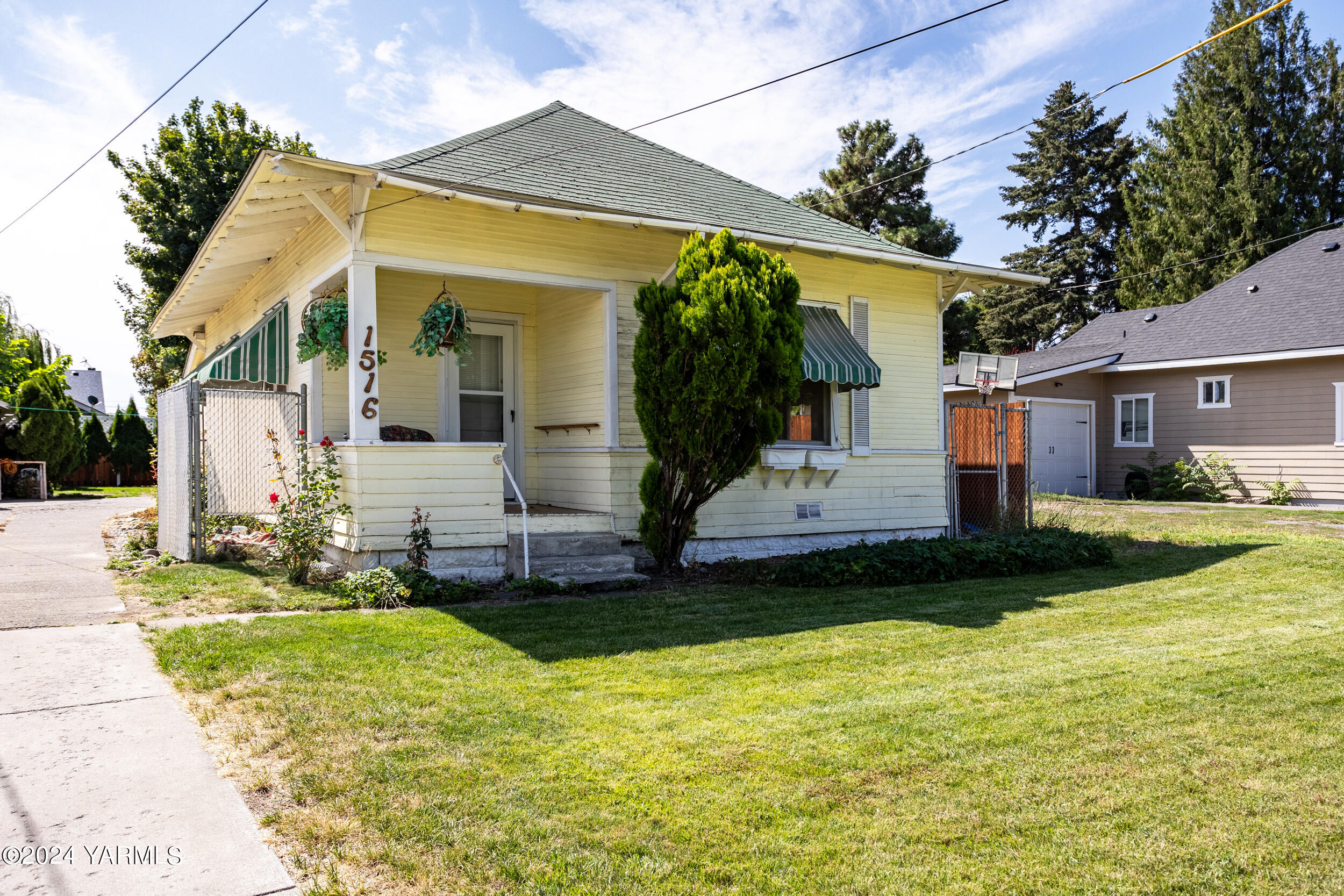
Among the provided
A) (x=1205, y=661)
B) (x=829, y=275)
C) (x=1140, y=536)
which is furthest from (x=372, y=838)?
(x=1140, y=536)

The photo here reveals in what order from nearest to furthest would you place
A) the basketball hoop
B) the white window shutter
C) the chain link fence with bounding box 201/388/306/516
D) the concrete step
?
the concrete step → the chain link fence with bounding box 201/388/306/516 → the white window shutter → the basketball hoop

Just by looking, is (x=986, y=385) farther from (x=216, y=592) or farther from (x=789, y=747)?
(x=216, y=592)

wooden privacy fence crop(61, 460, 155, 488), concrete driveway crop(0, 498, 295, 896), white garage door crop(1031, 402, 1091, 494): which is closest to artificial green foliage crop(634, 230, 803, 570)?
concrete driveway crop(0, 498, 295, 896)

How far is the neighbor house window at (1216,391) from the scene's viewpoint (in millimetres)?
18188

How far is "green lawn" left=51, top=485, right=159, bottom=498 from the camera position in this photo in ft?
68.9

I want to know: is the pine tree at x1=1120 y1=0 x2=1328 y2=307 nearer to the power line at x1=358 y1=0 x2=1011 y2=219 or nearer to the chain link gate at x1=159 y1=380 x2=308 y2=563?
the power line at x1=358 y1=0 x2=1011 y2=219

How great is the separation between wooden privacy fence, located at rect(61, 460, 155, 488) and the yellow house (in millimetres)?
17967

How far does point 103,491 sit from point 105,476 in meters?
4.05

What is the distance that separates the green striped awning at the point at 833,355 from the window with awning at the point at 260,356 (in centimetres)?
596

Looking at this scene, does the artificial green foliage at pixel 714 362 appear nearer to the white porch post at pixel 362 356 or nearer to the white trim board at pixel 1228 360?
the white porch post at pixel 362 356

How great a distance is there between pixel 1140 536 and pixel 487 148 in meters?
9.78

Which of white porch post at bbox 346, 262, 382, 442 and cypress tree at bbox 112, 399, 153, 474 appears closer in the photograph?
white porch post at bbox 346, 262, 382, 442

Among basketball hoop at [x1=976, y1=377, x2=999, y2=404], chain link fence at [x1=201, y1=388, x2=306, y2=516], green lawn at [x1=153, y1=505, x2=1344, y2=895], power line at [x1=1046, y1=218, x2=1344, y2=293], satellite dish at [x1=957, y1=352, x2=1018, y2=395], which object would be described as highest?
power line at [x1=1046, y1=218, x2=1344, y2=293]

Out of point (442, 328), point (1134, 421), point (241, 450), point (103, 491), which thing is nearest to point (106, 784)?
point (442, 328)
